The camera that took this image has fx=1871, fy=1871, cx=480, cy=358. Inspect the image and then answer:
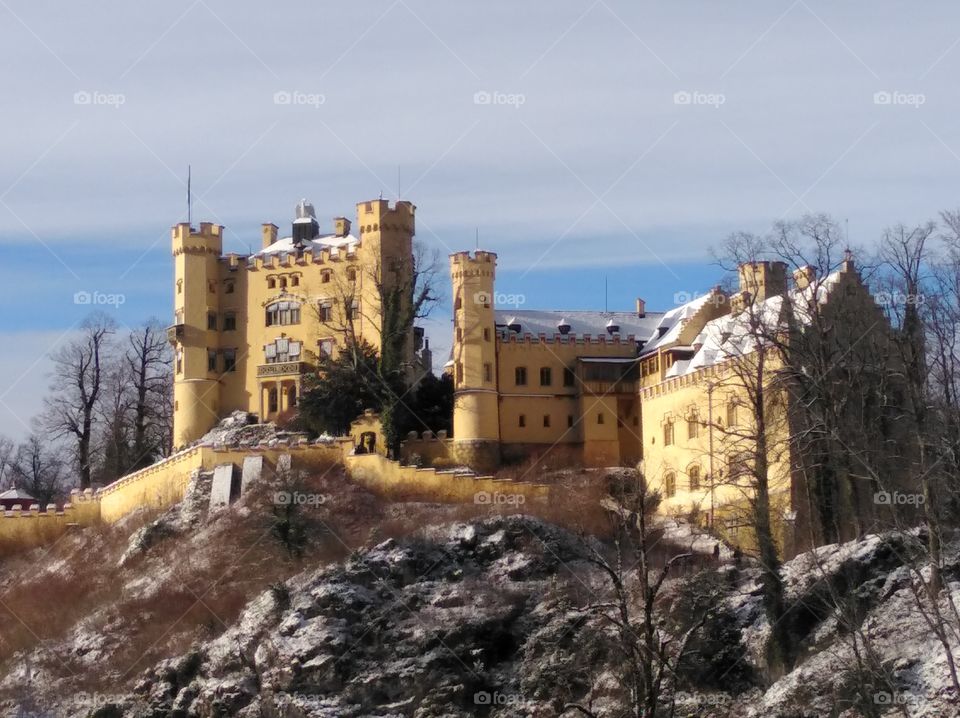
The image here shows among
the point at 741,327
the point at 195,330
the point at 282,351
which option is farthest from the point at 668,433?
the point at 195,330

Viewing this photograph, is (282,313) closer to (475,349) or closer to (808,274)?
(475,349)

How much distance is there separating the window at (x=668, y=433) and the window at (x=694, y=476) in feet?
7.58

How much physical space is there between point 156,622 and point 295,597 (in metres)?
5.92

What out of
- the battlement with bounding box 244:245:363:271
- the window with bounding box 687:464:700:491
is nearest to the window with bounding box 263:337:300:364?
the battlement with bounding box 244:245:363:271

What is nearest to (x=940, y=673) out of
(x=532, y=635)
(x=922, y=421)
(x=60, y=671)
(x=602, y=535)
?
(x=922, y=421)

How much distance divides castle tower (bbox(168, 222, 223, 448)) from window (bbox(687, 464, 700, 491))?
81.0 ft

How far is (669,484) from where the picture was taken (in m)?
75.6

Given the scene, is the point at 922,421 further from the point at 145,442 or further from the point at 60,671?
the point at 145,442

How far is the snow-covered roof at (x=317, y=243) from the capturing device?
88062 mm

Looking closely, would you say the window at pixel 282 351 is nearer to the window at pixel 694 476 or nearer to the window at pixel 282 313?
the window at pixel 282 313

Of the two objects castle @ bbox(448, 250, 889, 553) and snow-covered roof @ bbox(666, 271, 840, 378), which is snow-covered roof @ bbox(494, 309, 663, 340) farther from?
snow-covered roof @ bbox(666, 271, 840, 378)

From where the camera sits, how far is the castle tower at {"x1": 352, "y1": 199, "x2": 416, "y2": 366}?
84.8 meters

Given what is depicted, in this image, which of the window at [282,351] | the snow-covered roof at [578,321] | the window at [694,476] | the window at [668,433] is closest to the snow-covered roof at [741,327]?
the window at [668,433]

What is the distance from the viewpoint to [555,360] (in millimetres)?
84812
